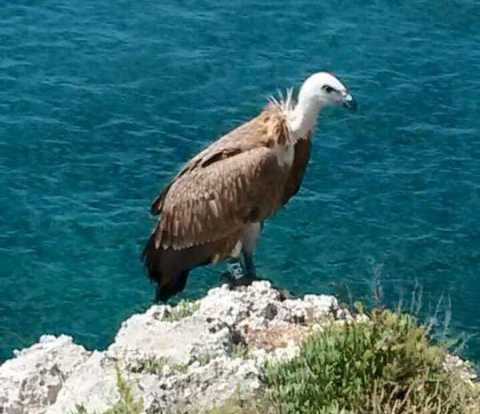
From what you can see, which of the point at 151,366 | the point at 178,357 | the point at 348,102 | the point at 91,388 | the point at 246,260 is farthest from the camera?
the point at 246,260

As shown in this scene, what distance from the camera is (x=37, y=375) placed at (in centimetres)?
893

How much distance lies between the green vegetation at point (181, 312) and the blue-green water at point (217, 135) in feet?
16.3

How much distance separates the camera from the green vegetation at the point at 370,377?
7.60 m

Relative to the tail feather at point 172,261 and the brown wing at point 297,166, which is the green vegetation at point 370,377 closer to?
the brown wing at point 297,166

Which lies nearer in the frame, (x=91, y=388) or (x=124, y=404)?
(x=124, y=404)

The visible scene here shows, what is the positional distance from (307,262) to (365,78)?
5.20 metres

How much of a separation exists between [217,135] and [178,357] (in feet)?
35.6

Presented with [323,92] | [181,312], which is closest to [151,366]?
[181,312]

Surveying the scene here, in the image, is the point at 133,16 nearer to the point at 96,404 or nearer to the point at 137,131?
the point at 137,131

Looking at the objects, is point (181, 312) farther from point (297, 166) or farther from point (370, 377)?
point (297, 166)

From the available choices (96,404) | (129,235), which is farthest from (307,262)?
(96,404)

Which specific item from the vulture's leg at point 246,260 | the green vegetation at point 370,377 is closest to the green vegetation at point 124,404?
the green vegetation at point 370,377

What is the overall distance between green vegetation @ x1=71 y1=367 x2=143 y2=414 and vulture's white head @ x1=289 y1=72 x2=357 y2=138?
4147mm

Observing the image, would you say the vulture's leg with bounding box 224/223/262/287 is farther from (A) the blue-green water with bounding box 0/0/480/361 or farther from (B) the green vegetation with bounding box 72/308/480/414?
(B) the green vegetation with bounding box 72/308/480/414
